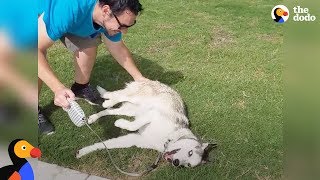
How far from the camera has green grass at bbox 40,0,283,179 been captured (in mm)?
2537

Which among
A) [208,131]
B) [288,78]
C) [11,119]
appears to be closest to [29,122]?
[11,119]

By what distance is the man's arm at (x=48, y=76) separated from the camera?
1.94 m

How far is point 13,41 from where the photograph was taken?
139cm

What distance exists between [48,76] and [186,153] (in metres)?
0.84

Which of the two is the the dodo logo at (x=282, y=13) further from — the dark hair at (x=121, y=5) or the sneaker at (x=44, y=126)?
the sneaker at (x=44, y=126)

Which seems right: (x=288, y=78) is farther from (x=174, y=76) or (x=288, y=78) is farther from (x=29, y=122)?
(x=174, y=76)

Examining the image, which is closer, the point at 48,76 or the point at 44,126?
the point at 48,76

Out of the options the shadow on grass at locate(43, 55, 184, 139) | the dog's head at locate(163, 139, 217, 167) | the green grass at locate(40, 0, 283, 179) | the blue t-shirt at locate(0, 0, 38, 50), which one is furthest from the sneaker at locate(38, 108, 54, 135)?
the blue t-shirt at locate(0, 0, 38, 50)

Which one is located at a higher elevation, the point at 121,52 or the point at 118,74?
the point at 121,52

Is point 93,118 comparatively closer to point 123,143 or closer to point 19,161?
point 123,143

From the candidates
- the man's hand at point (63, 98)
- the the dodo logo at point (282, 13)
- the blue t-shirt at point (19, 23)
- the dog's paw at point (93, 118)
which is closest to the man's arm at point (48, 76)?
the man's hand at point (63, 98)

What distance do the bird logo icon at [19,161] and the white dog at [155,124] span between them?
3.21ft

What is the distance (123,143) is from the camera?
8.67 feet

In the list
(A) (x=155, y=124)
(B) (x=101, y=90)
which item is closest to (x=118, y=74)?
(B) (x=101, y=90)
